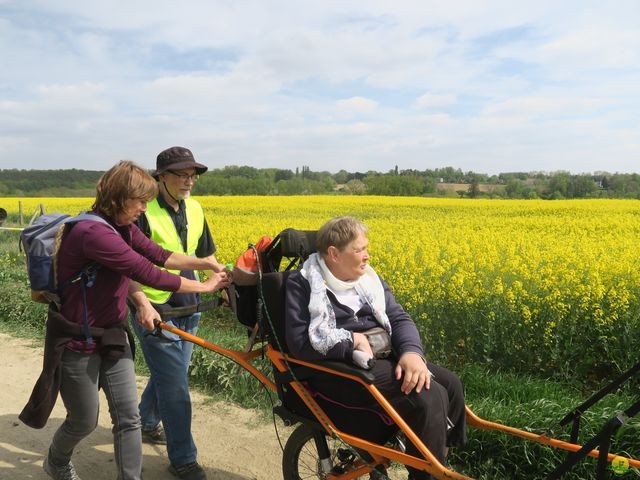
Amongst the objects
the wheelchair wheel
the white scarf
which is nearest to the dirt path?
the wheelchair wheel

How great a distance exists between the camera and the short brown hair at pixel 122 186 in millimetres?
2732

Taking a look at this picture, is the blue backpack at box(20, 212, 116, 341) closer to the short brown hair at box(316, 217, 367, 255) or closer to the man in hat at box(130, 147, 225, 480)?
the man in hat at box(130, 147, 225, 480)

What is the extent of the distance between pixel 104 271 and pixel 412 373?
1610 mm

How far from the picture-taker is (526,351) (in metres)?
4.92

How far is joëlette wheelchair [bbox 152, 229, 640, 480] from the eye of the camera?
8.21 ft

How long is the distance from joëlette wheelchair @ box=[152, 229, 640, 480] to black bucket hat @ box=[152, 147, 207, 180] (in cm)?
71

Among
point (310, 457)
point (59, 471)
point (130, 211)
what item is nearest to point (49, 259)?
point (130, 211)

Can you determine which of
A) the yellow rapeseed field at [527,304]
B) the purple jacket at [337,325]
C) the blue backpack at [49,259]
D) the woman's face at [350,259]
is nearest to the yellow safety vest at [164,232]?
the blue backpack at [49,259]

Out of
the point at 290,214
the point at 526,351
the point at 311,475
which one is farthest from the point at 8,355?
the point at 290,214

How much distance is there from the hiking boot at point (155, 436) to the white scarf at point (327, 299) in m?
1.95

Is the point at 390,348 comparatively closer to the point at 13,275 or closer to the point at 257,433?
the point at 257,433

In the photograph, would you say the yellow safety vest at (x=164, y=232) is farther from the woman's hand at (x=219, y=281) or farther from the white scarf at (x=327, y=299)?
the white scarf at (x=327, y=299)

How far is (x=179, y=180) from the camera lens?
3434 millimetres

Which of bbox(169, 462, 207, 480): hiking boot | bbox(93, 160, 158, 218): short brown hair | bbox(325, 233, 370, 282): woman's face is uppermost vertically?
bbox(93, 160, 158, 218): short brown hair
